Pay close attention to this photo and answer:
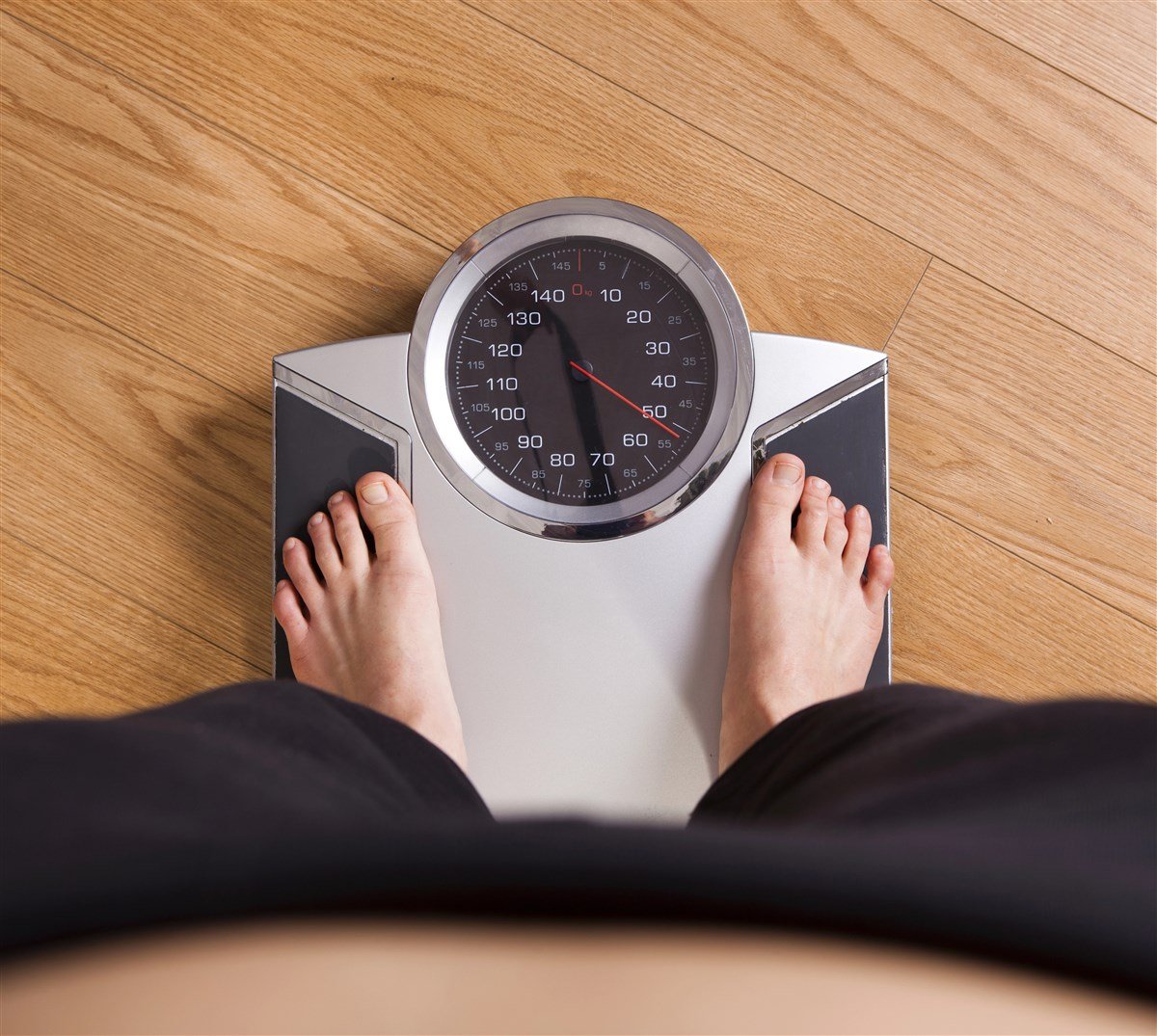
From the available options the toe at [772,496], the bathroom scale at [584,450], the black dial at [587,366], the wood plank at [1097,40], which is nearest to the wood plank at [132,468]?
the bathroom scale at [584,450]

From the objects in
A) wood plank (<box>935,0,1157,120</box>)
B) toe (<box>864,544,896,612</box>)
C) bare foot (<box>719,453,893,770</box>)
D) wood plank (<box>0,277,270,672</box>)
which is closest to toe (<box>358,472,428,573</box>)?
wood plank (<box>0,277,270,672</box>)

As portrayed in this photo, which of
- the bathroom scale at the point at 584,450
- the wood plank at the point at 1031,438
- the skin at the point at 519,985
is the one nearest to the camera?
the skin at the point at 519,985

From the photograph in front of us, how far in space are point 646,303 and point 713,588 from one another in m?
0.22

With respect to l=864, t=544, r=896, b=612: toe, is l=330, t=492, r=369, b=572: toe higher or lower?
lower

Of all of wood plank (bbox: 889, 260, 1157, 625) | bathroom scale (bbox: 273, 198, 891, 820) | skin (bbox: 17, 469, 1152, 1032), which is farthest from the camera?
wood plank (bbox: 889, 260, 1157, 625)

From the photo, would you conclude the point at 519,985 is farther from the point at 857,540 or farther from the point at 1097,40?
the point at 1097,40

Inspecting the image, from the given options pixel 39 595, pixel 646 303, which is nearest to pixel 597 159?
pixel 646 303

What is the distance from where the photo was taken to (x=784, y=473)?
0.72m

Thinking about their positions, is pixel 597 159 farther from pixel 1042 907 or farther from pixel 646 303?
pixel 1042 907

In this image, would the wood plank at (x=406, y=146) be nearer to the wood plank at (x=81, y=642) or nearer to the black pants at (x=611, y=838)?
the wood plank at (x=81, y=642)

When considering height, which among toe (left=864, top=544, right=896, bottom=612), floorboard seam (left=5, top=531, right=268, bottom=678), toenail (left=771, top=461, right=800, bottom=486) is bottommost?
floorboard seam (left=5, top=531, right=268, bottom=678)

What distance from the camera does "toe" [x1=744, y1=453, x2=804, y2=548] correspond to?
72 centimetres

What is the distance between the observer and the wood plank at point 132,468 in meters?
0.80

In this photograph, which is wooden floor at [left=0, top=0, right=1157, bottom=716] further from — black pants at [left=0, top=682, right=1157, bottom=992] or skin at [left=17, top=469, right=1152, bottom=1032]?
skin at [left=17, top=469, right=1152, bottom=1032]
